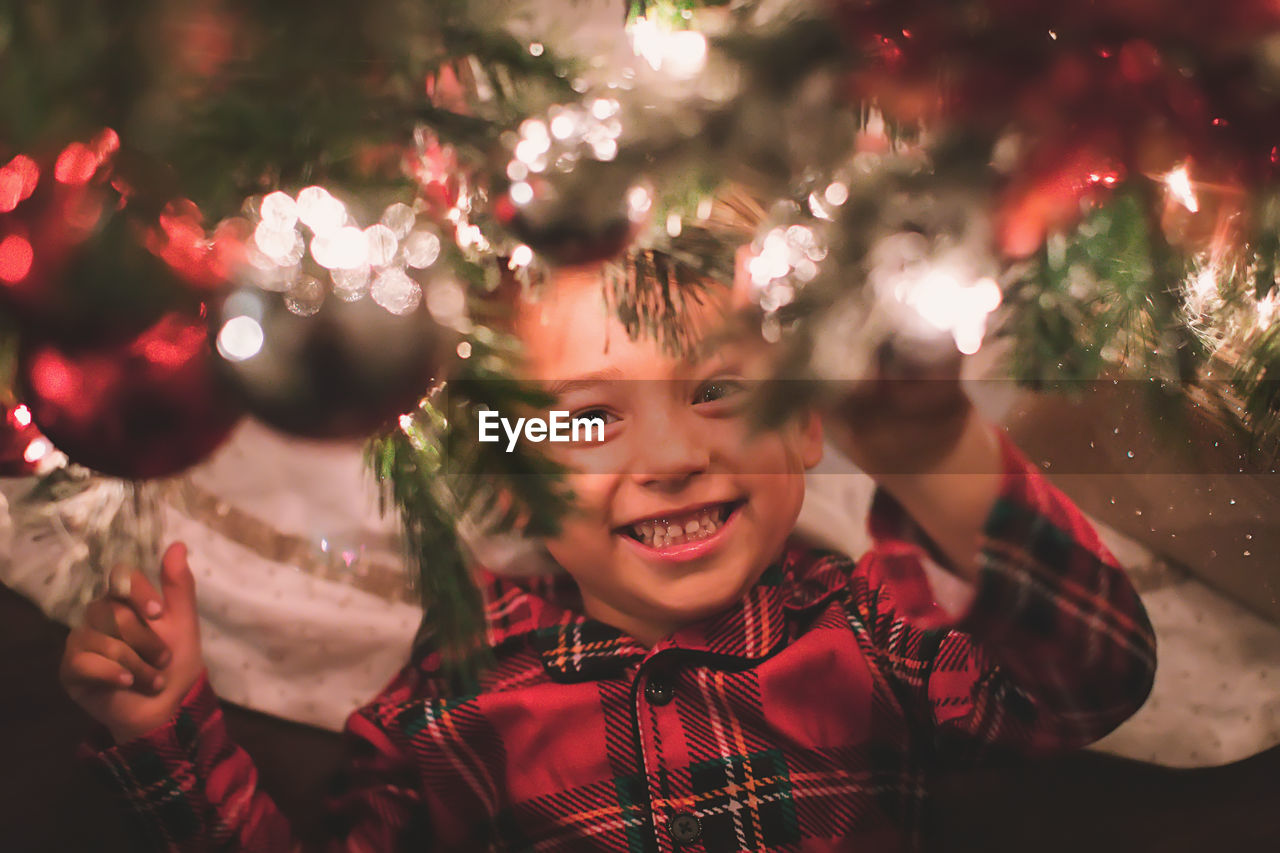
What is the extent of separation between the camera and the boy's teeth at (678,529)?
526 mm

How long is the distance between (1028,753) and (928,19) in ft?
1.56

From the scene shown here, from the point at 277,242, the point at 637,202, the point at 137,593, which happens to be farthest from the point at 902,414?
the point at 137,593

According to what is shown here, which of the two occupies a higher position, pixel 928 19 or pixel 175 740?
pixel 928 19

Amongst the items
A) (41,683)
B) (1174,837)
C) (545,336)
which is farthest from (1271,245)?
(41,683)

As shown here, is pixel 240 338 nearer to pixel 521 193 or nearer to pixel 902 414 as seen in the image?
pixel 521 193

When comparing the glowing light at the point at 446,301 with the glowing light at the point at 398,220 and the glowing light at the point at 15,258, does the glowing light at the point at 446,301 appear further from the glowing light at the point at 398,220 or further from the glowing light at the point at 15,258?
the glowing light at the point at 15,258

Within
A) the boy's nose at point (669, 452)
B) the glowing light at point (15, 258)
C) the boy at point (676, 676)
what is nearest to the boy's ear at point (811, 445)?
the boy at point (676, 676)

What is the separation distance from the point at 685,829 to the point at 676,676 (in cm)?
10

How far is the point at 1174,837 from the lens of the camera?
713 mm

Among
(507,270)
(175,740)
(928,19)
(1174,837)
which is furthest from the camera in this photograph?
(1174,837)

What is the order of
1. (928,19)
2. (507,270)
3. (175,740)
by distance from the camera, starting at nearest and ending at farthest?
(928,19) < (507,270) < (175,740)

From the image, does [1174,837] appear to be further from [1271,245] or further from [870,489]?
[1271,245]

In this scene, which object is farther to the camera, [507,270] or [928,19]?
[507,270]

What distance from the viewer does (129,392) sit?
31 centimetres
